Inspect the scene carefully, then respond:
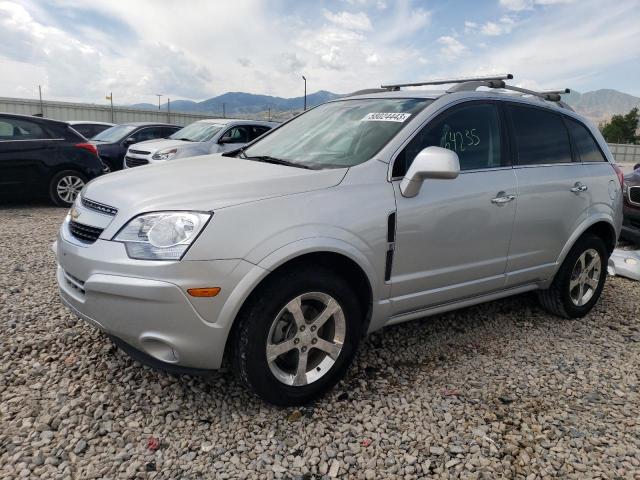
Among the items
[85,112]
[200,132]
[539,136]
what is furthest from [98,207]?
[85,112]

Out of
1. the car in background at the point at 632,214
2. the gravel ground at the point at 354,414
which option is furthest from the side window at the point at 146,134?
the car in background at the point at 632,214

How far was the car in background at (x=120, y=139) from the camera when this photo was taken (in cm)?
1120

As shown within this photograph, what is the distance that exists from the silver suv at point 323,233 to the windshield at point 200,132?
6.65 m

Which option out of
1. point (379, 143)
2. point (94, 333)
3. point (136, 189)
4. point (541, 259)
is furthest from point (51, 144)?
point (541, 259)

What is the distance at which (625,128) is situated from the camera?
4691cm

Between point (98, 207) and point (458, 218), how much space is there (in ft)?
6.71

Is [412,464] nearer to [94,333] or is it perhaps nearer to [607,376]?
[607,376]

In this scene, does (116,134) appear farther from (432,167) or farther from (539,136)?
(432,167)

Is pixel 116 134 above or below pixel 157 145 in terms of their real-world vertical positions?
above

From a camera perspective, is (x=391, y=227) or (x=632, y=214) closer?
(x=391, y=227)

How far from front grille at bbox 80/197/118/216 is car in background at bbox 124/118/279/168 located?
21.0 ft

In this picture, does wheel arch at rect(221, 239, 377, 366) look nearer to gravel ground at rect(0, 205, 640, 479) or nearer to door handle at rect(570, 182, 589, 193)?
gravel ground at rect(0, 205, 640, 479)

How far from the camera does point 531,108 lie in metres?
3.69

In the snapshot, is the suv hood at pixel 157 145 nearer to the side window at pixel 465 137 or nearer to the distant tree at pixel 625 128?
the side window at pixel 465 137
